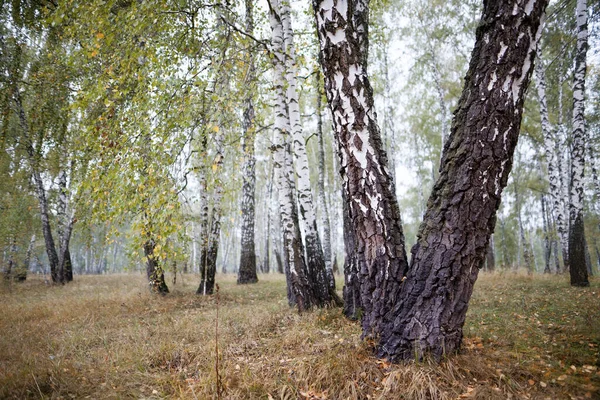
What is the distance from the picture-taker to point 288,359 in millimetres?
3133

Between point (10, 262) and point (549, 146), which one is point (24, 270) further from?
point (549, 146)

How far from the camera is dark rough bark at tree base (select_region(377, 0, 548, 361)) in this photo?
2.43m

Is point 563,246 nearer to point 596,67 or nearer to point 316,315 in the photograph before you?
point 596,67

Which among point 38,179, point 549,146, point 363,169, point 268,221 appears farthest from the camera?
point 268,221

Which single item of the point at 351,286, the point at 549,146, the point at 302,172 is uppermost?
the point at 549,146

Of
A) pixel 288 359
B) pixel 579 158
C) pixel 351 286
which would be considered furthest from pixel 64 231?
pixel 579 158

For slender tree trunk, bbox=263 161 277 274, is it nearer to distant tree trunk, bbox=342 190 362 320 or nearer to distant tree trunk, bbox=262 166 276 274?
distant tree trunk, bbox=262 166 276 274

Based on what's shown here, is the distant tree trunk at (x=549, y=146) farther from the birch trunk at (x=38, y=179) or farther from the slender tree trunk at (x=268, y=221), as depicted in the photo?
the birch trunk at (x=38, y=179)

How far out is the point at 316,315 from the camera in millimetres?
4762

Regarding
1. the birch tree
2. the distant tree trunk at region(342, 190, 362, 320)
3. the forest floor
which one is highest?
the birch tree

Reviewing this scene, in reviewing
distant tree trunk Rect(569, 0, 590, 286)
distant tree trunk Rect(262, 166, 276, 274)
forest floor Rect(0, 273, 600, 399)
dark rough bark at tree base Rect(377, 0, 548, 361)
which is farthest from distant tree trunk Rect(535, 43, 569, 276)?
distant tree trunk Rect(262, 166, 276, 274)

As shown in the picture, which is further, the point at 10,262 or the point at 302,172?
the point at 10,262

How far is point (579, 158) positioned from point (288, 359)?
28.7 ft

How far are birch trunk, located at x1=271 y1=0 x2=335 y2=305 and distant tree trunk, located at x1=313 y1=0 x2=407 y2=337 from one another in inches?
91.8
